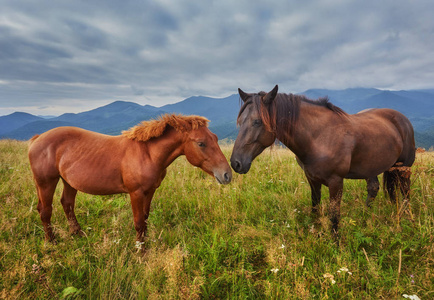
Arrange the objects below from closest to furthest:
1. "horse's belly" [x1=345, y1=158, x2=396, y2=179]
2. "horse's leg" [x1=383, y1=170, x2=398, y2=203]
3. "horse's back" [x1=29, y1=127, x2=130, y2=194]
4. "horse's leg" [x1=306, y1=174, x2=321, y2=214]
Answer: "horse's back" [x1=29, y1=127, x2=130, y2=194] → "horse's belly" [x1=345, y1=158, x2=396, y2=179] → "horse's leg" [x1=306, y1=174, x2=321, y2=214] → "horse's leg" [x1=383, y1=170, x2=398, y2=203]

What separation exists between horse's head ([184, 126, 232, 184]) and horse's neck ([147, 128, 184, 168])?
0.13m

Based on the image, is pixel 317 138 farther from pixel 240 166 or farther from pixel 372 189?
pixel 372 189

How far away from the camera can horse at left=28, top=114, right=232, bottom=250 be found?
9.50 feet

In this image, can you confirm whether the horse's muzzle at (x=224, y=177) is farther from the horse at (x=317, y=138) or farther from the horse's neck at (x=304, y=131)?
the horse's neck at (x=304, y=131)

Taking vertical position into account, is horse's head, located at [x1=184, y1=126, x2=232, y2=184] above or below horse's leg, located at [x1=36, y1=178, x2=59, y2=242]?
above

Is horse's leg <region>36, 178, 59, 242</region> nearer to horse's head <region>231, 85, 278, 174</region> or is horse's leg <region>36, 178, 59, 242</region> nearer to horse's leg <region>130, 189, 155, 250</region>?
horse's leg <region>130, 189, 155, 250</region>

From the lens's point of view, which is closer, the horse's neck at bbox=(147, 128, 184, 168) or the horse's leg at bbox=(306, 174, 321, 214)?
the horse's neck at bbox=(147, 128, 184, 168)

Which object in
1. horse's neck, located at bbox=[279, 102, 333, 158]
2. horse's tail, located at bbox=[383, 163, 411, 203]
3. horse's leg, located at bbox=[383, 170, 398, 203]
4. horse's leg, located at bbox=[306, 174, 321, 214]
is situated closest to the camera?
horse's neck, located at bbox=[279, 102, 333, 158]

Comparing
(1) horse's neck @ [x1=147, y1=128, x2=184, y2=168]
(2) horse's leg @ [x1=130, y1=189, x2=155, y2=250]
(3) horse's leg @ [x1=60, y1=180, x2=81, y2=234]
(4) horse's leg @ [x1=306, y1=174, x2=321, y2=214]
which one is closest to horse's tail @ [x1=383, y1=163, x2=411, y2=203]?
(4) horse's leg @ [x1=306, y1=174, x2=321, y2=214]

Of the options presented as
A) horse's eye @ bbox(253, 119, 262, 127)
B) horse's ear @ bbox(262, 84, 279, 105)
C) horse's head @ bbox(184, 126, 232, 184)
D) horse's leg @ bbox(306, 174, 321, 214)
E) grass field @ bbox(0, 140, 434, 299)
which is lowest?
grass field @ bbox(0, 140, 434, 299)

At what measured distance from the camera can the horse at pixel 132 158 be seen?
289 centimetres

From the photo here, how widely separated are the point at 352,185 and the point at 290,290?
13.5ft

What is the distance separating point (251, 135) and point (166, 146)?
4.15 ft

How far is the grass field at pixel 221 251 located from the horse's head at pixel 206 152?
1000 millimetres
